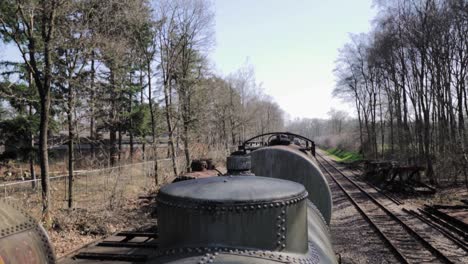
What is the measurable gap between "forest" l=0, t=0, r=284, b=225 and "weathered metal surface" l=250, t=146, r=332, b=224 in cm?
815

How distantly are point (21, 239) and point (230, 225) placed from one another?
2626 millimetres

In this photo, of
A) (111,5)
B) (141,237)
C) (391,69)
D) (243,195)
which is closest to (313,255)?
(243,195)

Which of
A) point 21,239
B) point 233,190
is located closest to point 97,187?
point 21,239

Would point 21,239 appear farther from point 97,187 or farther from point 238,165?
point 97,187

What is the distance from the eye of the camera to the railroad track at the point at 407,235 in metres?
10.3

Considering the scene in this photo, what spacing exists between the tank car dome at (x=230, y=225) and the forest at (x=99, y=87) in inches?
416

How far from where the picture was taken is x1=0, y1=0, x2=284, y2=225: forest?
1367 cm

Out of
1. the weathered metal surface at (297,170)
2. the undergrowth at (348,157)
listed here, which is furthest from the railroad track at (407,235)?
the undergrowth at (348,157)

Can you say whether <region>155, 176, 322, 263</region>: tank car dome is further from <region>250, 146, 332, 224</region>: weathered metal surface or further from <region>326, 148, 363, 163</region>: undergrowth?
<region>326, 148, 363, 163</region>: undergrowth

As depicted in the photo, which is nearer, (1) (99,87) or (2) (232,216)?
(2) (232,216)

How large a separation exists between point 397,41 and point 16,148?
3062 cm

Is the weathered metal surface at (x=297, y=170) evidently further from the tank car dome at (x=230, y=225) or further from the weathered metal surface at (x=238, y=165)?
the tank car dome at (x=230, y=225)

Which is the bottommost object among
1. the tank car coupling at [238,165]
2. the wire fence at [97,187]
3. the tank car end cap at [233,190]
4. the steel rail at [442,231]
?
the steel rail at [442,231]

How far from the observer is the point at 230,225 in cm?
313
